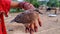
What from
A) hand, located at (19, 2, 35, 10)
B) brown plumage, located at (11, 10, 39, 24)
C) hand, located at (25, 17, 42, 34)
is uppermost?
hand, located at (19, 2, 35, 10)

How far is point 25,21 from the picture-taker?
50 centimetres

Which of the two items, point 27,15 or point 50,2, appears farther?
point 50,2

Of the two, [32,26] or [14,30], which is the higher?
[32,26]

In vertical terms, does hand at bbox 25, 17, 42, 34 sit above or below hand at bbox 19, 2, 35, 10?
below

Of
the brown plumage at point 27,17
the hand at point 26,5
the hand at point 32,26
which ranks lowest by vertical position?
the hand at point 32,26

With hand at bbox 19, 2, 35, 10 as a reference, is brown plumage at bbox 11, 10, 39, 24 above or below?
below

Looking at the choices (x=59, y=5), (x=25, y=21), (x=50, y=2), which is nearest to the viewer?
(x=25, y=21)

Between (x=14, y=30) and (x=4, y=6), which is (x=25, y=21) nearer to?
(x=4, y=6)

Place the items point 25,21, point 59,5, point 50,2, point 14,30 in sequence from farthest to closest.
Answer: point 50,2, point 59,5, point 14,30, point 25,21

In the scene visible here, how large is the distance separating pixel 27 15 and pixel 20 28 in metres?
2.36

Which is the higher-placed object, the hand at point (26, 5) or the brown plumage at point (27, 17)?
the hand at point (26, 5)

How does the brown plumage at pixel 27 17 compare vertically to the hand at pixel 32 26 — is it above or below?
above

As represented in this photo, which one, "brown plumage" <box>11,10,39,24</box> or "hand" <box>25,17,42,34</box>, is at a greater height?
"brown plumage" <box>11,10,39,24</box>

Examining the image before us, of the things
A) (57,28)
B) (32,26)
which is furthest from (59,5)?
(32,26)
